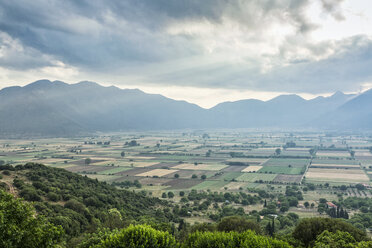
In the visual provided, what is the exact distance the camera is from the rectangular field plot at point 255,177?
130750 millimetres

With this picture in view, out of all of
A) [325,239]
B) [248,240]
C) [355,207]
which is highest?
[248,240]

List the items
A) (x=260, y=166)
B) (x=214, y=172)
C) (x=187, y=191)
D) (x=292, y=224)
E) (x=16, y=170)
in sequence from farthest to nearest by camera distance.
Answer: (x=260, y=166) < (x=214, y=172) < (x=187, y=191) < (x=292, y=224) < (x=16, y=170)

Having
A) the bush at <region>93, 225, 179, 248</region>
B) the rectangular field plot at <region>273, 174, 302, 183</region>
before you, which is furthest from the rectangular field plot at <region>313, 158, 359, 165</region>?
the bush at <region>93, 225, 179, 248</region>

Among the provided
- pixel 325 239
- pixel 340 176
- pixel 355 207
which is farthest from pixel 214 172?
pixel 325 239

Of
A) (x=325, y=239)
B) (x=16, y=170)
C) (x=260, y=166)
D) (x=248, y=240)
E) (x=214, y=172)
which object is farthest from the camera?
(x=260, y=166)

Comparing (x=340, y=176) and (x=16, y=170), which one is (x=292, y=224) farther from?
(x=340, y=176)

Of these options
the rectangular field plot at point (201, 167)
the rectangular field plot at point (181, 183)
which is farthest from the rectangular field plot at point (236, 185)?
the rectangular field plot at point (201, 167)

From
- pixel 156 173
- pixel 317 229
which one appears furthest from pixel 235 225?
pixel 156 173

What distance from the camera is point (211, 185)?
120 metres

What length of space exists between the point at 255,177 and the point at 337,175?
40.7 m

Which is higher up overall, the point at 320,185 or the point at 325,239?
the point at 325,239

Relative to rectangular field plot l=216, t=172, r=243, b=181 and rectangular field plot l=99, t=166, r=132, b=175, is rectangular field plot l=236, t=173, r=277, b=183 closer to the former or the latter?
rectangular field plot l=216, t=172, r=243, b=181

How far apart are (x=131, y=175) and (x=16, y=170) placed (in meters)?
75.1

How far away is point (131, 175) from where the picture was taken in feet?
452
